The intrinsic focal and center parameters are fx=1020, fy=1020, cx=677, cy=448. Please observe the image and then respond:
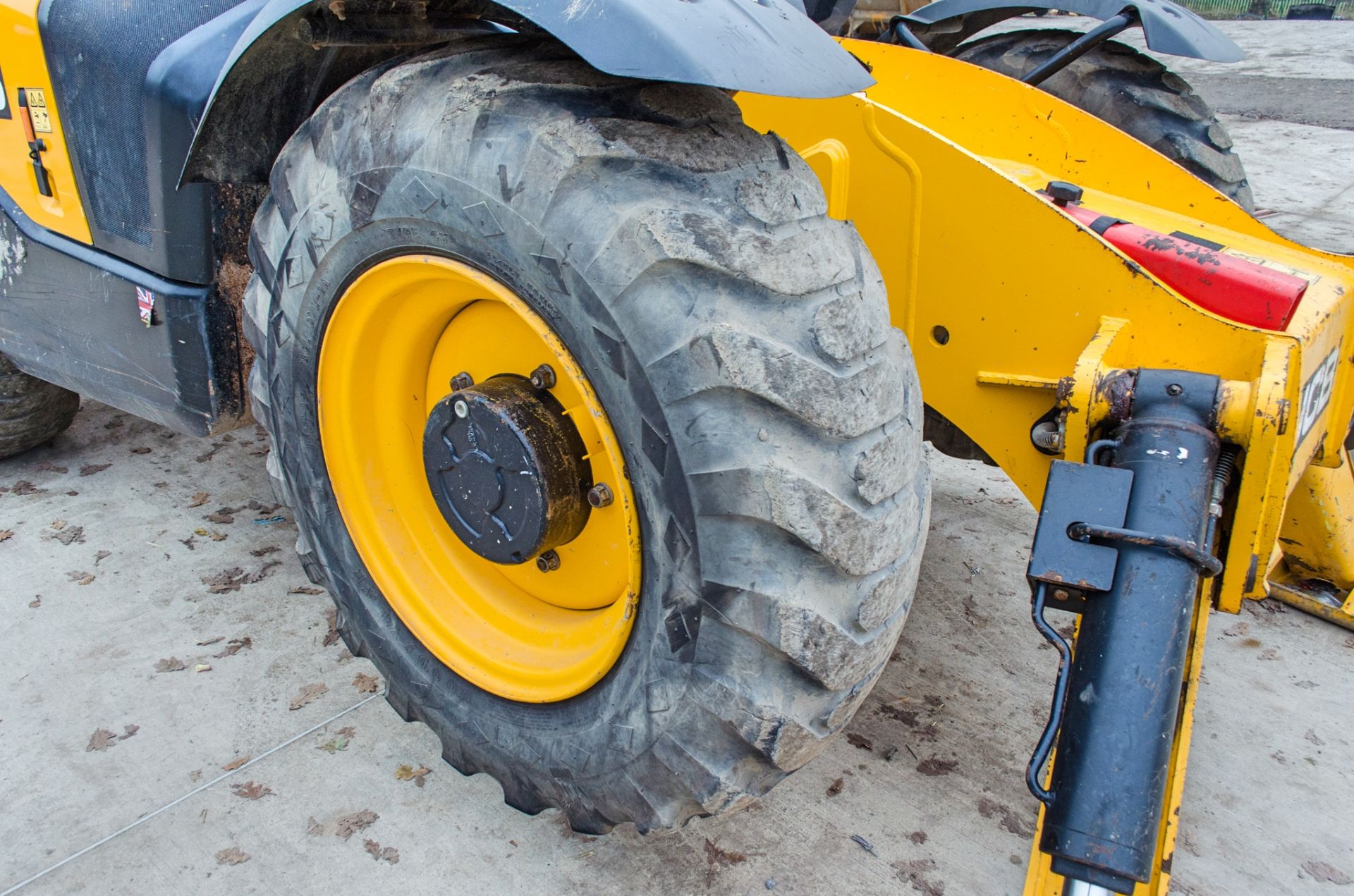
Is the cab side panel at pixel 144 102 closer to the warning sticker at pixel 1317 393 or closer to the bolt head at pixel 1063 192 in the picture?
the bolt head at pixel 1063 192

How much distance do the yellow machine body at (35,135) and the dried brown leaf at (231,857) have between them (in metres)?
1.50

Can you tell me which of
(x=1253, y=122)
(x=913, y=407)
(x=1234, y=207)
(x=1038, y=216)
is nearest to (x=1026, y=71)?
(x=1234, y=207)

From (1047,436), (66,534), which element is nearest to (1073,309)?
(1047,436)

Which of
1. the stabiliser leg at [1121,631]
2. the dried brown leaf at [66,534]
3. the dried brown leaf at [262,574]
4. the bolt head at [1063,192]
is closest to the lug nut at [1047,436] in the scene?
the stabiliser leg at [1121,631]

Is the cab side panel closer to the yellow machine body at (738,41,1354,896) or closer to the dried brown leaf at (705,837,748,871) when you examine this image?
the yellow machine body at (738,41,1354,896)

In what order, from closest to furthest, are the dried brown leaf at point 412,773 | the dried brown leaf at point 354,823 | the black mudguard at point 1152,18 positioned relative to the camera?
1. the dried brown leaf at point 354,823
2. the dried brown leaf at point 412,773
3. the black mudguard at point 1152,18

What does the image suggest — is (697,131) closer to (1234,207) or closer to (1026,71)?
(1234,207)

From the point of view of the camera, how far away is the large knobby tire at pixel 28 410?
339 cm

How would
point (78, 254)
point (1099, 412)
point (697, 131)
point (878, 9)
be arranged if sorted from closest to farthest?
1. point (697, 131)
2. point (1099, 412)
3. point (78, 254)
4. point (878, 9)

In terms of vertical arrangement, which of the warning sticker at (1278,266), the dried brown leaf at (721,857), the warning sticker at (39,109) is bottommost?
the dried brown leaf at (721,857)

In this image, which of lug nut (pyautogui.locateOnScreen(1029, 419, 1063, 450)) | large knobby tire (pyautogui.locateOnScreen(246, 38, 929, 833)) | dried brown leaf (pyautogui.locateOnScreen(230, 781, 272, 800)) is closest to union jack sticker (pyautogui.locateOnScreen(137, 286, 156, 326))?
large knobby tire (pyautogui.locateOnScreen(246, 38, 929, 833))

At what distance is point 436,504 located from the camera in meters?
2.07

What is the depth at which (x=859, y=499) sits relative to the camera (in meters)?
1.49

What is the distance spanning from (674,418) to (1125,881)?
89 cm
